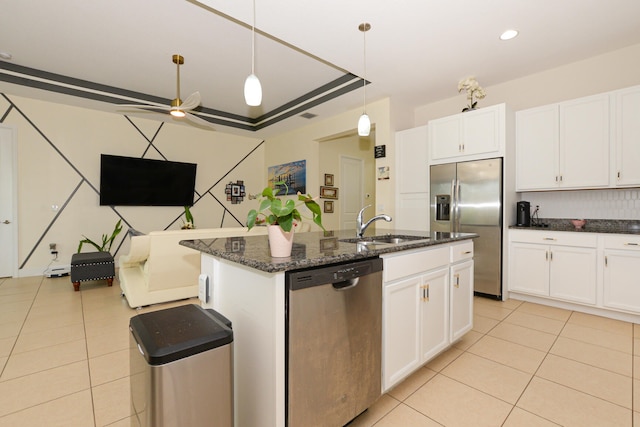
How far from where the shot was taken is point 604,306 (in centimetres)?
294

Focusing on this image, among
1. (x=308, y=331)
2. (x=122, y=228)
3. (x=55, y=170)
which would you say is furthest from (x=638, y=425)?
(x=55, y=170)

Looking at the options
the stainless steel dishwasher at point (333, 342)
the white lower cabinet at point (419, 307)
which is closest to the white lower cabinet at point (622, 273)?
the white lower cabinet at point (419, 307)

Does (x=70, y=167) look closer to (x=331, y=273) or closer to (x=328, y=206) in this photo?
(x=328, y=206)

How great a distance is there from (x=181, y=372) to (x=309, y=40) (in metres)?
3.03

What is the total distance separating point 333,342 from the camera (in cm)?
131

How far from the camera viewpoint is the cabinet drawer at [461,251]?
2.14m

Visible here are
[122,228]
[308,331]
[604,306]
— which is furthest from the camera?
[122,228]

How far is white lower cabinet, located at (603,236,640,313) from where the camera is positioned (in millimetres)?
2773

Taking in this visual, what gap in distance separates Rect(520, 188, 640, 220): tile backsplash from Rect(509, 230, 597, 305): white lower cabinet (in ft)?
2.05

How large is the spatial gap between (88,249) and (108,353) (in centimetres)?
371

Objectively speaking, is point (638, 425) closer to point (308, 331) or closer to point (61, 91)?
point (308, 331)

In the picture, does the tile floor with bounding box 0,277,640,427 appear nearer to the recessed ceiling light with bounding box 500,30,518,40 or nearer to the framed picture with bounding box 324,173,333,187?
the recessed ceiling light with bounding box 500,30,518,40

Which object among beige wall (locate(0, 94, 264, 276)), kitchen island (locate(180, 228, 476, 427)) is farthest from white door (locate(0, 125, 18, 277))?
kitchen island (locate(180, 228, 476, 427))

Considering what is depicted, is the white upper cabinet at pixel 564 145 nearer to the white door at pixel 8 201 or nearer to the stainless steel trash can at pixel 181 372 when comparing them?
the stainless steel trash can at pixel 181 372
